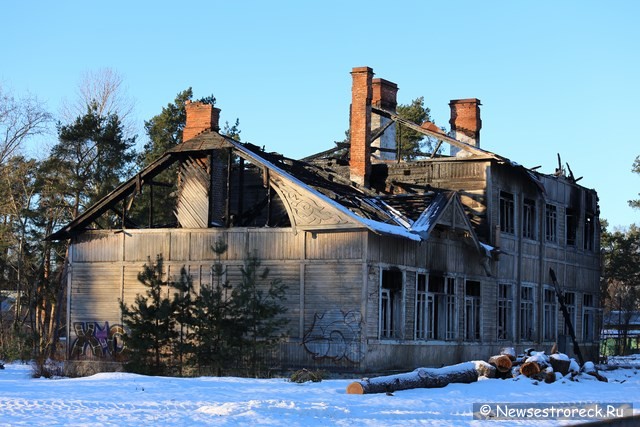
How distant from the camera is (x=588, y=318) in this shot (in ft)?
152

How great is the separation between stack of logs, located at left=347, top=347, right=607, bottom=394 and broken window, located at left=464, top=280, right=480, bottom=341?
16.3ft

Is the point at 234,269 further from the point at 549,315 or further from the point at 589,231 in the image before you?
the point at 589,231

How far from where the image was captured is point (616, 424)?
59.9ft

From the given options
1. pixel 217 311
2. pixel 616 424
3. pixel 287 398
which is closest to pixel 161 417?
pixel 287 398

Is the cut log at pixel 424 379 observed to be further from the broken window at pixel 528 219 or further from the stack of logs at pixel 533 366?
the broken window at pixel 528 219

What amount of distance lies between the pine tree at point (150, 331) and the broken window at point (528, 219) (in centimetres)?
1562

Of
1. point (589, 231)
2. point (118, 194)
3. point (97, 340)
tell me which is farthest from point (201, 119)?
point (589, 231)

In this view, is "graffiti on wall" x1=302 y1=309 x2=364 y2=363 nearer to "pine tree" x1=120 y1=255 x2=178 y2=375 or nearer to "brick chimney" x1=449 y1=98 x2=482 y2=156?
"pine tree" x1=120 y1=255 x2=178 y2=375

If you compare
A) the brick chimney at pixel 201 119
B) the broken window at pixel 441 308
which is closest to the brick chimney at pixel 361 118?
the broken window at pixel 441 308

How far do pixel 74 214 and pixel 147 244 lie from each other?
18.9 m

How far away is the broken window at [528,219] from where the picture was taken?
40.1 m

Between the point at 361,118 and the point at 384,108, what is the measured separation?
433 cm

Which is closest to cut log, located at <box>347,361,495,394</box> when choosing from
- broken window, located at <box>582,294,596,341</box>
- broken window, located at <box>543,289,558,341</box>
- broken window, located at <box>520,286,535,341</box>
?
broken window, located at <box>520,286,535,341</box>

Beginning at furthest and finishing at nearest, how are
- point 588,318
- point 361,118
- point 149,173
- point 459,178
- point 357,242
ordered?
point 588,318 < point 459,178 < point 361,118 < point 149,173 < point 357,242
